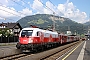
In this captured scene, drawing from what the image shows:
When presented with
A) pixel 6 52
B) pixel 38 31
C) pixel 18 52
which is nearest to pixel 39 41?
pixel 38 31

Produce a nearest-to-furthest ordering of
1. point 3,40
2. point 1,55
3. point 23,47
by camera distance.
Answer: point 1,55, point 23,47, point 3,40

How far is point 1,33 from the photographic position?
85875 mm

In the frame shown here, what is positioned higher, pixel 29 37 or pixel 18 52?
pixel 29 37

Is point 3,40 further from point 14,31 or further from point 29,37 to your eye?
point 29,37

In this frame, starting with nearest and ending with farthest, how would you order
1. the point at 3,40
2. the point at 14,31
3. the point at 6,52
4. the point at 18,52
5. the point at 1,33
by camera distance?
the point at 6,52 < the point at 18,52 < the point at 3,40 < the point at 1,33 < the point at 14,31

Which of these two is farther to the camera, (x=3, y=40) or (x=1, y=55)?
(x=3, y=40)

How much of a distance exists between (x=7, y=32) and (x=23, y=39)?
2452 inches

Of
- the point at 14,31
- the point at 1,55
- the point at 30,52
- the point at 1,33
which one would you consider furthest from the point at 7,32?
the point at 1,55

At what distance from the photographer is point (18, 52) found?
2756 centimetres

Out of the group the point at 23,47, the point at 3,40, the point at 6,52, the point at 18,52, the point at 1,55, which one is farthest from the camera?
the point at 3,40

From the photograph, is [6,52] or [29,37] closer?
[6,52]

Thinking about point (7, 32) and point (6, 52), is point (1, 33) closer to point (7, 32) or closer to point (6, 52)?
point (7, 32)

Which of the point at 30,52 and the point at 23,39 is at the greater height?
the point at 23,39

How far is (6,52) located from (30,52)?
18.1ft
